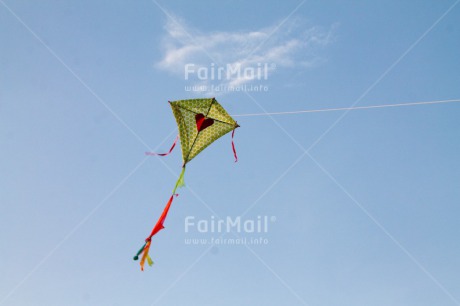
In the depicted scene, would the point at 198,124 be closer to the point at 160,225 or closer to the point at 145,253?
the point at 160,225

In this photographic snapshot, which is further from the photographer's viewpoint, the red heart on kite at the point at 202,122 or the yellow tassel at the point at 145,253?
the red heart on kite at the point at 202,122

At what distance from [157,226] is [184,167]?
1.83 m

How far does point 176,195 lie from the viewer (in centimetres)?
1320

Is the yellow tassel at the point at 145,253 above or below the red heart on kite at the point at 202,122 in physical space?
below

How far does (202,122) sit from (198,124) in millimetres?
118

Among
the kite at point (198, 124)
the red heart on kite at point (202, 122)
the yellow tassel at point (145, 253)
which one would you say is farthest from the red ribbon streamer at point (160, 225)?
the red heart on kite at point (202, 122)

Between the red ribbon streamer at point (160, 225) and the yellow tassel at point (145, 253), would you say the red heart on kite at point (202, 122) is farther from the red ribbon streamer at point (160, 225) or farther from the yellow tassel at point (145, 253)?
the yellow tassel at point (145, 253)

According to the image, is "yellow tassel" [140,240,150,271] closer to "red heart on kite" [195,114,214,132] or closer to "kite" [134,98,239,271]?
"kite" [134,98,239,271]

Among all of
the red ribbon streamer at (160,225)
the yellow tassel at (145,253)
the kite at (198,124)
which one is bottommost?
the yellow tassel at (145,253)

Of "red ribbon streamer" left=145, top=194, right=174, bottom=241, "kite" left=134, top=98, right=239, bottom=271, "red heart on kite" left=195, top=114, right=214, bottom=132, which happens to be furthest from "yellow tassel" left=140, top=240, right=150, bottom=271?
"red heart on kite" left=195, top=114, right=214, bottom=132

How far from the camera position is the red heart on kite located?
14.1 m

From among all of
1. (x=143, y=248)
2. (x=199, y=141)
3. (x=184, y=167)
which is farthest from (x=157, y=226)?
(x=199, y=141)

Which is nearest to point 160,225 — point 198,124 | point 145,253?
point 145,253

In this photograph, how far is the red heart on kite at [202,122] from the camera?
46.1 ft
